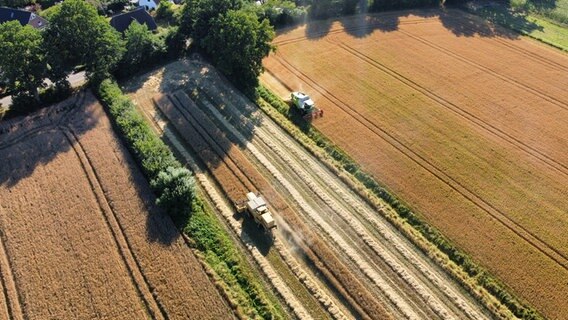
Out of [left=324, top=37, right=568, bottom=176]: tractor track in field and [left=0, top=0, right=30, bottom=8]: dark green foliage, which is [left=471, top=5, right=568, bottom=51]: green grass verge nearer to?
[left=324, top=37, right=568, bottom=176]: tractor track in field

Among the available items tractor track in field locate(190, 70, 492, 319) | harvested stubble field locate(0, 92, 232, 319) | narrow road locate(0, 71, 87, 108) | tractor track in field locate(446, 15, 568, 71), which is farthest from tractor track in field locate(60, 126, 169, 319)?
tractor track in field locate(446, 15, 568, 71)

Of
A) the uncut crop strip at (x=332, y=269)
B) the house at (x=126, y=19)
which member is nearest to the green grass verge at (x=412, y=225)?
the uncut crop strip at (x=332, y=269)

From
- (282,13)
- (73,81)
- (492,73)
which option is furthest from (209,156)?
(492,73)

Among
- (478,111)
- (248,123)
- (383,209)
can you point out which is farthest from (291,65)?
(383,209)

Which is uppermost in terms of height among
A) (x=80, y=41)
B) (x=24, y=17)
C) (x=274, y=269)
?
(x=80, y=41)

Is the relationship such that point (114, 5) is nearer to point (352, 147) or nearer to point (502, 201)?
point (352, 147)

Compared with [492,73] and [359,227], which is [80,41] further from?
[492,73]
